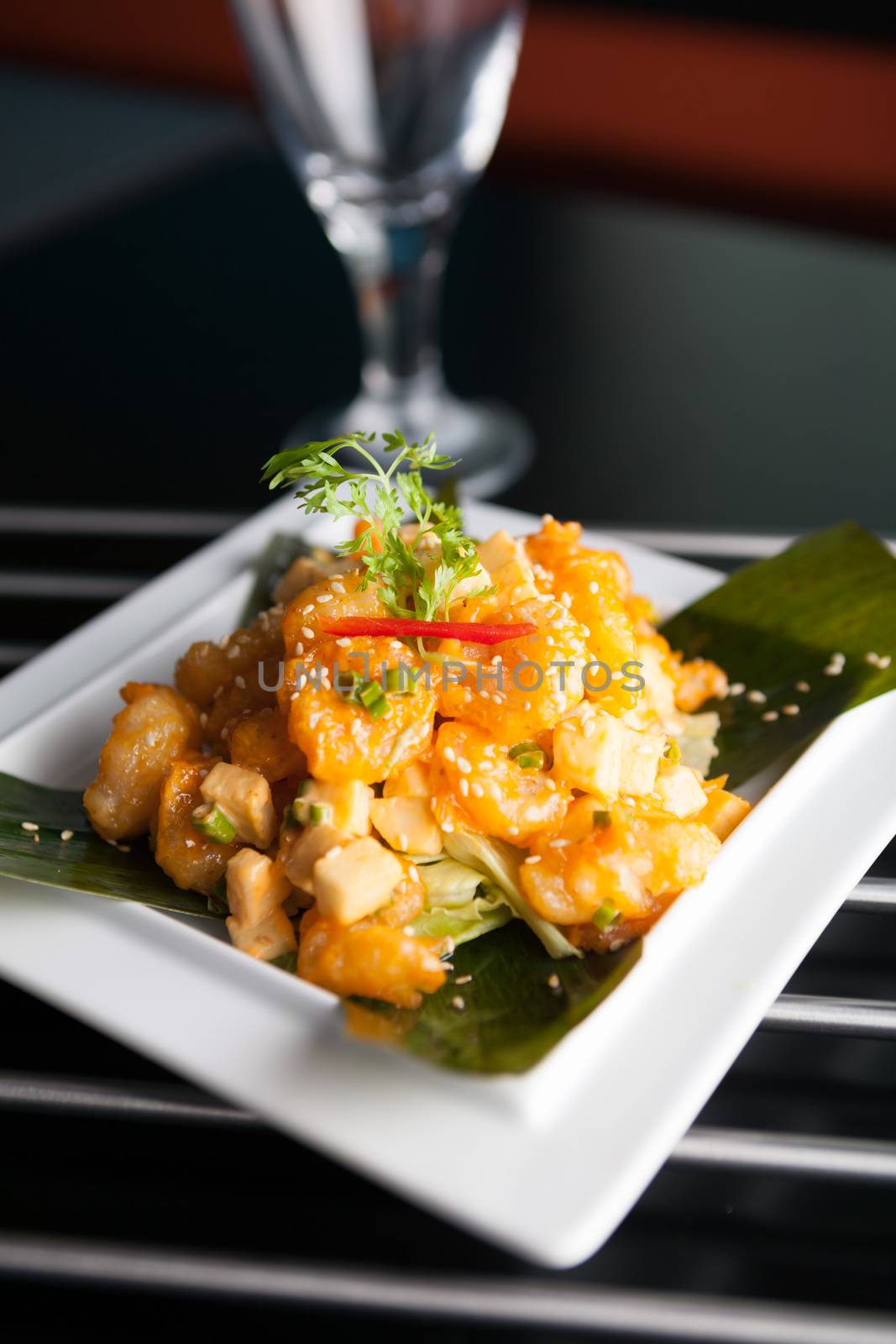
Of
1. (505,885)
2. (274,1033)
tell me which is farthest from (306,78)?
(274,1033)

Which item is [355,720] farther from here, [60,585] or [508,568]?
[60,585]

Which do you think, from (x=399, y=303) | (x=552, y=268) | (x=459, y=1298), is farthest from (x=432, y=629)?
(x=552, y=268)

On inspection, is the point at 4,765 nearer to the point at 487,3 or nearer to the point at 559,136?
the point at 487,3

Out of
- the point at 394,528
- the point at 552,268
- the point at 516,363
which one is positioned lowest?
the point at 394,528

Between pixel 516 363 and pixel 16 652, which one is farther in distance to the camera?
pixel 516 363

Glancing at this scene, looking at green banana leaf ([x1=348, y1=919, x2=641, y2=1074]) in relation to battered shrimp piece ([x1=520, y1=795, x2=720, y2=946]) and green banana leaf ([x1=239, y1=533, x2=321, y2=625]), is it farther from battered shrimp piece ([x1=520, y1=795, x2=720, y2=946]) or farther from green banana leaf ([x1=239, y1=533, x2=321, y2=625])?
green banana leaf ([x1=239, y1=533, x2=321, y2=625])

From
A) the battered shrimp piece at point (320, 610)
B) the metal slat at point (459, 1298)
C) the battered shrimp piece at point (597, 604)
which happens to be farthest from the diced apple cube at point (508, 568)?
the metal slat at point (459, 1298)
